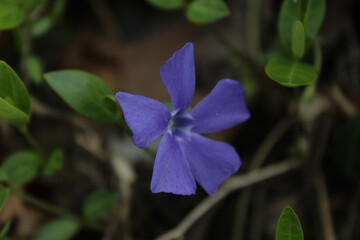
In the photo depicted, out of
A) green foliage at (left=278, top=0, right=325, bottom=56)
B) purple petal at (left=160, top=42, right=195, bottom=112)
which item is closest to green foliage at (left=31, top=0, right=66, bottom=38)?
purple petal at (left=160, top=42, right=195, bottom=112)

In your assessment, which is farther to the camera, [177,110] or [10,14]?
[10,14]

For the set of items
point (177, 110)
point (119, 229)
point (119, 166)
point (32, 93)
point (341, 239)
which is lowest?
point (341, 239)

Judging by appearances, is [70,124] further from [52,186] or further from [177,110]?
[177,110]

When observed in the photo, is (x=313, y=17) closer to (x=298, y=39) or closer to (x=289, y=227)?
(x=298, y=39)

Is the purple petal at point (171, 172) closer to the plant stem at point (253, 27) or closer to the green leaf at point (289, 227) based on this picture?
the green leaf at point (289, 227)

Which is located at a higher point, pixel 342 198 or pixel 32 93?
pixel 32 93

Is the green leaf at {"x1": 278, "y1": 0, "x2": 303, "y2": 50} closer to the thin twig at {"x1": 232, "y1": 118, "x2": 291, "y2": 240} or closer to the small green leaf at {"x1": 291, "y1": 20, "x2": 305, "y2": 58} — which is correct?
the small green leaf at {"x1": 291, "y1": 20, "x2": 305, "y2": 58}

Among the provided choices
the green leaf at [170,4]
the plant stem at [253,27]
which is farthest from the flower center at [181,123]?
the plant stem at [253,27]

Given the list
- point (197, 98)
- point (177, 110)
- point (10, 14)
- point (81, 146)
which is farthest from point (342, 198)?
point (10, 14)
